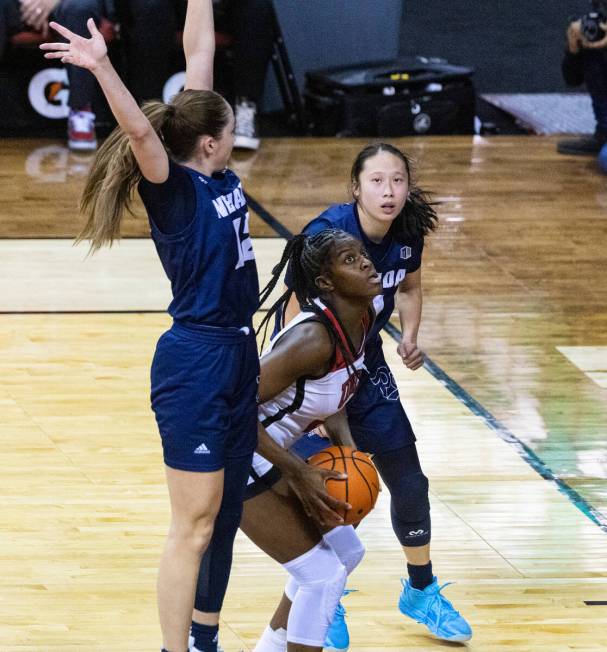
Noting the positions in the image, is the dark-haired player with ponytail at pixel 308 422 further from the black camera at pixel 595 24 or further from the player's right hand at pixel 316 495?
the black camera at pixel 595 24

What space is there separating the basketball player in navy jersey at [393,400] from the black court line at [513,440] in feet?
3.11

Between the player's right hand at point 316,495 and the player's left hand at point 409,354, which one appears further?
the player's left hand at point 409,354

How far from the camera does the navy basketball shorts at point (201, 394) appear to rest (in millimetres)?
3154

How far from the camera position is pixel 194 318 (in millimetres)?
3178

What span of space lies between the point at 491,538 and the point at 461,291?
108 inches

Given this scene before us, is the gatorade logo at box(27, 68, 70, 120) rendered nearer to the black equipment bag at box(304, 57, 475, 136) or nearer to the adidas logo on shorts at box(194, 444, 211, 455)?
the black equipment bag at box(304, 57, 475, 136)

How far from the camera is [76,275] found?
7125mm

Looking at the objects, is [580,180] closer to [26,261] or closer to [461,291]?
[461,291]

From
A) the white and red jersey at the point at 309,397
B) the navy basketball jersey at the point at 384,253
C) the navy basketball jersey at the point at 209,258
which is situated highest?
the navy basketball jersey at the point at 209,258

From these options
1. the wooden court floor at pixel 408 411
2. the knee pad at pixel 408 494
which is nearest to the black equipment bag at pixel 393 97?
the wooden court floor at pixel 408 411

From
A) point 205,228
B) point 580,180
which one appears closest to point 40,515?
point 205,228

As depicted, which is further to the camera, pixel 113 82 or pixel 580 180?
pixel 580 180

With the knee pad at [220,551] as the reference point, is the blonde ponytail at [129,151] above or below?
above

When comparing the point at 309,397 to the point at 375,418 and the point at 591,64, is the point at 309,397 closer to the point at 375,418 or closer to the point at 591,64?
the point at 375,418
